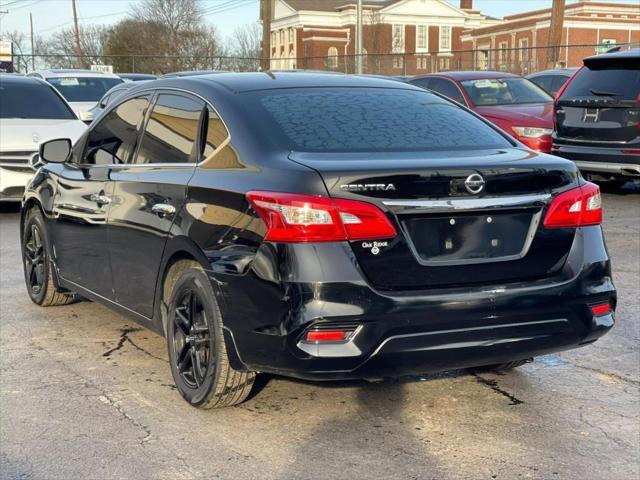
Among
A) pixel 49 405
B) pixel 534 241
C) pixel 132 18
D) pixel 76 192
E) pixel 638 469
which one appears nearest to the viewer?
pixel 638 469

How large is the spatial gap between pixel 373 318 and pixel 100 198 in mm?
2369

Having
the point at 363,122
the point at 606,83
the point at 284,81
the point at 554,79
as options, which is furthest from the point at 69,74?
the point at 363,122

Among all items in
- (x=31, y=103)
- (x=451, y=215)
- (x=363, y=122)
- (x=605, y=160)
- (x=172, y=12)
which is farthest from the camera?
(x=172, y=12)

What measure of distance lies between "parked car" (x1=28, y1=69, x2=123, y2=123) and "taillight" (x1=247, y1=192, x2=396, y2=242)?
53.8 ft

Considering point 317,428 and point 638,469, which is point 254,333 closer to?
point 317,428

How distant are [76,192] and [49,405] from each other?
67.9 inches

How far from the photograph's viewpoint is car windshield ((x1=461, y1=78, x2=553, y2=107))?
47.2 feet

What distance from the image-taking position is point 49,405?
4762 mm

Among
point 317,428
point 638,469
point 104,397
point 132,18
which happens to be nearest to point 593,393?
point 638,469

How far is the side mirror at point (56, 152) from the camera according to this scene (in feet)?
21.1

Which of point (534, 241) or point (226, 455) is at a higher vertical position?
point (534, 241)

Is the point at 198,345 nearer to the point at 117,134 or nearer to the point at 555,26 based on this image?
the point at 117,134

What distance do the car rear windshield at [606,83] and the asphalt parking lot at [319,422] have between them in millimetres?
6448

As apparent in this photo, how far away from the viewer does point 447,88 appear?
14.9 m
